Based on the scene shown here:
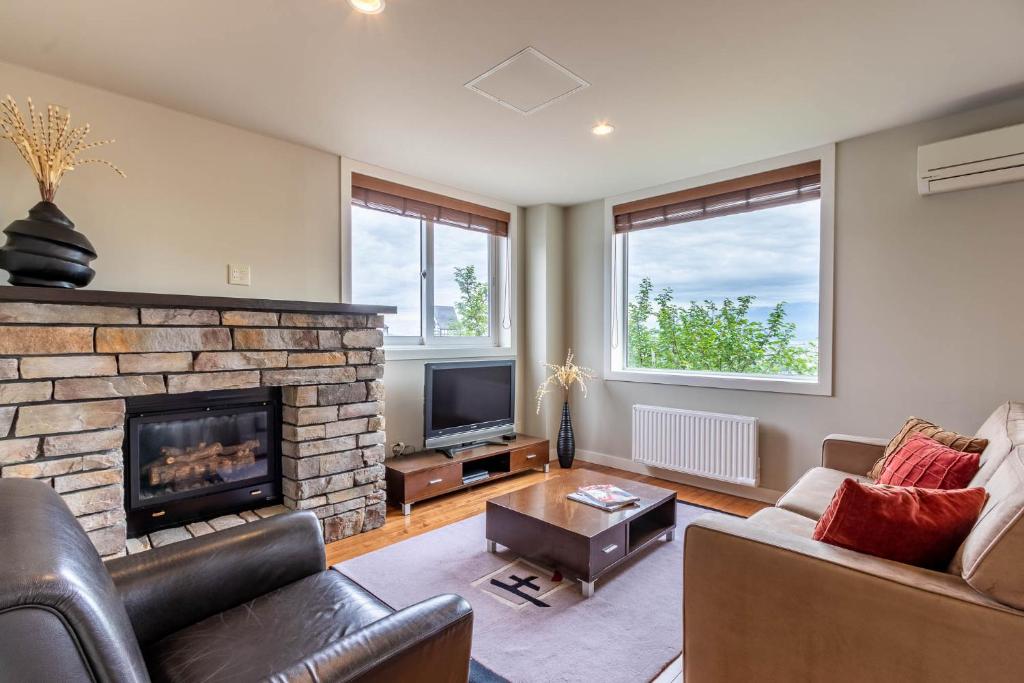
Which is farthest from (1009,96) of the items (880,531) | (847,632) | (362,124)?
(362,124)

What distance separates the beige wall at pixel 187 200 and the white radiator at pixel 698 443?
8.62 ft

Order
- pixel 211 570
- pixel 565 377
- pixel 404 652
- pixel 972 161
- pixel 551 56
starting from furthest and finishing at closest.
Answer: pixel 565 377
pixel 972 161
pixel 551 56
pixel 211 570
pixel 404 652

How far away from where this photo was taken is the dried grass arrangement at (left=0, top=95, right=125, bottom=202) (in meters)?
2.04

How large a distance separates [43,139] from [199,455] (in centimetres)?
162

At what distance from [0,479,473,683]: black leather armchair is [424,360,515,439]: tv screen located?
→ 194 cm

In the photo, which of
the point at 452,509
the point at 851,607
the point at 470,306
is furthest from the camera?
the point at 470,306

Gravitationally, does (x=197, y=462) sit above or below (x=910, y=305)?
below

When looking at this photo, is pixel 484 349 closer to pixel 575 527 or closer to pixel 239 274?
pixel 239 274

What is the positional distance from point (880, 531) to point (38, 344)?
118 inches

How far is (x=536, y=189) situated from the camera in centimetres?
406

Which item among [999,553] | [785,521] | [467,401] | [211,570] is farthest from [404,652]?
[467,401]

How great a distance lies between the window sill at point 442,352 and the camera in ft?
12.0

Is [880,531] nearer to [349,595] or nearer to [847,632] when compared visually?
[847,632]

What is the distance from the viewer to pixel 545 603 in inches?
86.4
